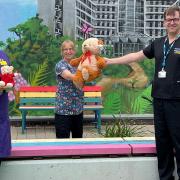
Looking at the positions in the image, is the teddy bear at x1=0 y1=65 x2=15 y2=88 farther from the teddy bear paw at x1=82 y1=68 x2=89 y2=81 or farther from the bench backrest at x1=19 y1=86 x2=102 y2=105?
the bench backrest at x1=19 y1=86 x2=102 y2=105

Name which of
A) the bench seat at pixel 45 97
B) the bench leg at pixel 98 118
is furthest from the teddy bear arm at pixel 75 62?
the bench seat at pixel 45 97

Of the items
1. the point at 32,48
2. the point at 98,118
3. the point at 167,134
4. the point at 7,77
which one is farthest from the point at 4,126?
the point at 32,48

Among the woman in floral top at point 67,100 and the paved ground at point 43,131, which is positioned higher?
the woman in floral top at point 67,100

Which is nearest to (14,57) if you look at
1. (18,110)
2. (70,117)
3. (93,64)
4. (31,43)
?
(31,43)

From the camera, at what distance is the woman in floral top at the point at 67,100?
443cm

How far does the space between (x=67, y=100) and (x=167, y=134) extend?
1.20 meters

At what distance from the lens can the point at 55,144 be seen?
12.7 ft

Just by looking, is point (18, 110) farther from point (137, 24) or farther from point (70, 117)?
point (70, 117)

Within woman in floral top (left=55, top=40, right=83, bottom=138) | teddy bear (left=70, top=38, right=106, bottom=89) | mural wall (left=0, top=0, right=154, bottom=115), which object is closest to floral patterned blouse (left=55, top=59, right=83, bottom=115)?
woman in floral top (left=55, top=40, right=83, bottom=138)

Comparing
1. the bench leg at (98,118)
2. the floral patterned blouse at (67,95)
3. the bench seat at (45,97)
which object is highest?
the floral patterned blouse at (67,95)

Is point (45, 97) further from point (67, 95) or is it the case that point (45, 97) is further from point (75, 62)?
point (75, 62)

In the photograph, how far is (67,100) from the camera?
4.46 meters

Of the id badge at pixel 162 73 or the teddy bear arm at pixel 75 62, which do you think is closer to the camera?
the id badge at pixel 162 73

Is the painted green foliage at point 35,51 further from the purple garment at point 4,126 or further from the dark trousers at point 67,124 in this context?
the purple garment at point 4,126
